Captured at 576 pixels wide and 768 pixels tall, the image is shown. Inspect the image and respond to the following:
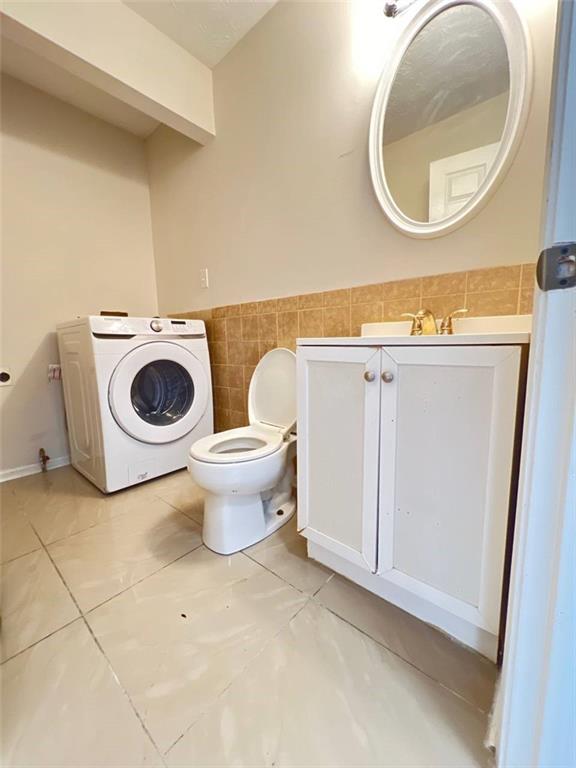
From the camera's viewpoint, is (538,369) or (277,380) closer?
(538,369)

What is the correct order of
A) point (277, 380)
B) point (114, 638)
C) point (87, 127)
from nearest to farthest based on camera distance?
point (114, 638) < point (277, 380) < point (87, 127)

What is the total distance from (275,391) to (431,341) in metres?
0.88

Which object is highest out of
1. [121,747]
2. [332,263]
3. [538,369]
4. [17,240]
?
[17,240]

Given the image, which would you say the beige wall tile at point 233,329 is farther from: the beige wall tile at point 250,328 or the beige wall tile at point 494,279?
the beige wall tile at point 494,279

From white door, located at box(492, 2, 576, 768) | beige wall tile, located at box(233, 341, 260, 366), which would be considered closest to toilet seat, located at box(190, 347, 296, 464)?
beige wall tile, located at box(233, 341, 260, 366)

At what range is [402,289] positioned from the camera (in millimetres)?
1188

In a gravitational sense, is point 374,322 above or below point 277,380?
above

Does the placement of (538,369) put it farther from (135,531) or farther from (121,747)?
(135,531)

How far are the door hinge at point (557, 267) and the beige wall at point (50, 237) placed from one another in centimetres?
244

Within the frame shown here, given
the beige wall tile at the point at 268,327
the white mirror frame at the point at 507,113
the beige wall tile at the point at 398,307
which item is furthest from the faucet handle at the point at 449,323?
the beige wall tile at the point at 268,327

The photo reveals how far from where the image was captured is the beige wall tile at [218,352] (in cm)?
198

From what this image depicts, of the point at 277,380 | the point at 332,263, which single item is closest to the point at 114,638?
the point at 277,380

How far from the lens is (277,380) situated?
1.51 m

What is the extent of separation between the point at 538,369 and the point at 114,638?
3.96ft
